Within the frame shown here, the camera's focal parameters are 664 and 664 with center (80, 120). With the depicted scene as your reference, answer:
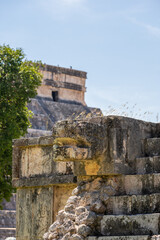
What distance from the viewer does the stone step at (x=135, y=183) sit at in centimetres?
777

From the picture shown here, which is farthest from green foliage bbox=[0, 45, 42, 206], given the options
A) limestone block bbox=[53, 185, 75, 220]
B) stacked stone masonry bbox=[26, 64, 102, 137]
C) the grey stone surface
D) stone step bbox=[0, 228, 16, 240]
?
stacked stone masonry bbox=[26, 64, 102, 137]

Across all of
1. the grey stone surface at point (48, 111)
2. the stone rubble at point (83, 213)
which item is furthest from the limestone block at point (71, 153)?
the grey stone surface at point (48, 111)

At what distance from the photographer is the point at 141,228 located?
7355mm

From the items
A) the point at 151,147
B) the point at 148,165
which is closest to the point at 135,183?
the point at 148,165

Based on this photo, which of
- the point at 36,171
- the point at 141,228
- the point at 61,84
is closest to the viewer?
the point at 141,228

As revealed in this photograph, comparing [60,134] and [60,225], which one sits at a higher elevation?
[60,134]

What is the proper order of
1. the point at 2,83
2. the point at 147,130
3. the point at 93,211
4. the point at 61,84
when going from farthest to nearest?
the point at 61,84
the point at 2,83
the point at 147,130
the point at 93,211

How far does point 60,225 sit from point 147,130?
1727 mm

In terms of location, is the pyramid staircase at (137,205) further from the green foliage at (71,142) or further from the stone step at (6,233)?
the stone step at (6,233)

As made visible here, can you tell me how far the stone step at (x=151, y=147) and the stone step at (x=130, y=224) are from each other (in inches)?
43.5

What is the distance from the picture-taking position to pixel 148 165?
8.11 m

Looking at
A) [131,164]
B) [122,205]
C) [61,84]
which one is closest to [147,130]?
[131,164]

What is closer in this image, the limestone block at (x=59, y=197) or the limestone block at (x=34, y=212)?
the limestone block at (x=59, y=197)

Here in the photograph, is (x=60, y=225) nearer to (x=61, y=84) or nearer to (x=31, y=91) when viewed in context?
(x=31, y=91)
